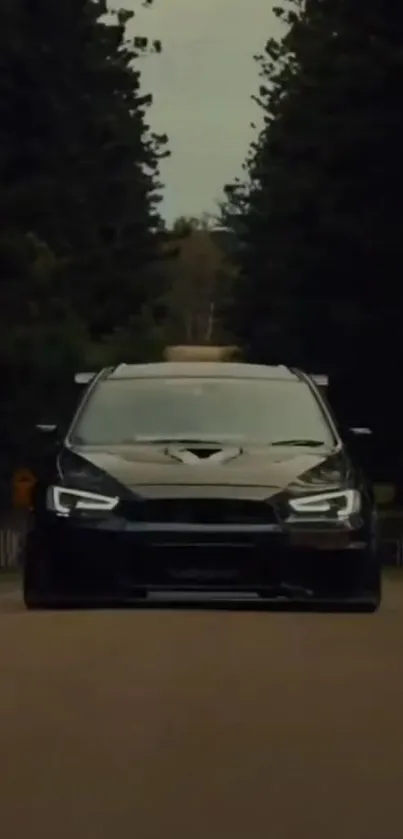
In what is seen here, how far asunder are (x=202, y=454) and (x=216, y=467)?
0.82ft

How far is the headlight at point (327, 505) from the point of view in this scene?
1384 centimetres

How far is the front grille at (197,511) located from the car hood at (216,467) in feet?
0.25

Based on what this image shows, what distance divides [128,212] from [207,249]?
130 metres

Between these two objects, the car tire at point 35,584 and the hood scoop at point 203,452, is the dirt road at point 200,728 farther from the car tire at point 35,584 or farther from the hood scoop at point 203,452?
the hood scoop at point 203,452

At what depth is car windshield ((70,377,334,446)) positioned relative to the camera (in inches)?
583

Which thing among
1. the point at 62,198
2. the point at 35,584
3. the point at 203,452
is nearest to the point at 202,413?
the point at 203,452

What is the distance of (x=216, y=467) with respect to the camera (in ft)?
45.6

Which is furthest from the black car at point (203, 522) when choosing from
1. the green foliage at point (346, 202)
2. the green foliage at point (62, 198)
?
the green foliage at point (346, 202)

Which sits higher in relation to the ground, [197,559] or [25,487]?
[197,559]

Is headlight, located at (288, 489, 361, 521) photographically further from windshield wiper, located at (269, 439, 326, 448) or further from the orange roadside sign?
the orange roadside sign

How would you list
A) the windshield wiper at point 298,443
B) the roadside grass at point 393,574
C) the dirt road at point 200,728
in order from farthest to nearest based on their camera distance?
the roadside grass at point 393,574
the windshield wiper at point 298,443
the dirt road at point 200,728

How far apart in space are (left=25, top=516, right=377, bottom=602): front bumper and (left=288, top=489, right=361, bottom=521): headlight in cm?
11

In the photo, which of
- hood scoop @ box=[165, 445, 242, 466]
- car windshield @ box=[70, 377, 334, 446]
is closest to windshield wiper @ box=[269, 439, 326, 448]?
car windshield @ box=[70, 377, 334, 446]

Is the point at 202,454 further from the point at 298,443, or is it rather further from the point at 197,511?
the point at 298,443
